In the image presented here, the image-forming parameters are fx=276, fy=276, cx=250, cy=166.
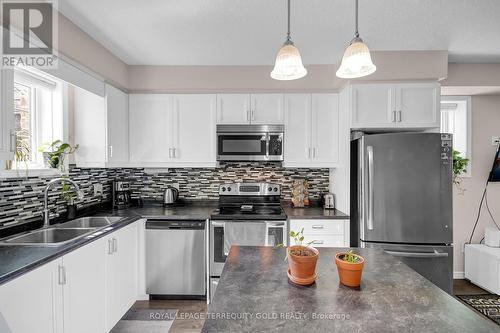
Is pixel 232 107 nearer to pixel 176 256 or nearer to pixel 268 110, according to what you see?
pixel 268 110

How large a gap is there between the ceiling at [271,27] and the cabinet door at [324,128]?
44 centimetres

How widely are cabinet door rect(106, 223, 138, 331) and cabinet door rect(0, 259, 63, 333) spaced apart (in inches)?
23.7

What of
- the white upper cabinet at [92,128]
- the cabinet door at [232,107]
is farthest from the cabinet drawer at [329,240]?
the white upper cabinet at [92,128]

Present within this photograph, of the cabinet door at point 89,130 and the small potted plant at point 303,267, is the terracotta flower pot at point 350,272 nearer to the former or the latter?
the small potted plant at point 303,267

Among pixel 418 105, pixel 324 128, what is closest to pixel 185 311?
pixel 324 128

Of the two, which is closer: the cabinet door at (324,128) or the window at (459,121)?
the cabinet door at (324,128)

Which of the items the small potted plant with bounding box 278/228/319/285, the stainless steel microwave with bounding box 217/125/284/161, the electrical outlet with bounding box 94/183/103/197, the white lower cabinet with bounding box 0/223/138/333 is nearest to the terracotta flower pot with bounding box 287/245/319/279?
the small potted plant with bounding box 278/228/319/285

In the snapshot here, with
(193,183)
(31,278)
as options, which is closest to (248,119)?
(193,183)

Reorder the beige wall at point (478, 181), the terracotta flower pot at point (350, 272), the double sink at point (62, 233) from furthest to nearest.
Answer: the beige wall at point (478, 181) → the double sink at point (62, 233) → the terracotta flower pot at point (350, 272)

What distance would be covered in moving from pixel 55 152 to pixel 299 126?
230 cm

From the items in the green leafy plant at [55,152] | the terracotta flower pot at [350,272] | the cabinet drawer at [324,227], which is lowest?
the cabinet drawer at [324,227]

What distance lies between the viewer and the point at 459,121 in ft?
11.1

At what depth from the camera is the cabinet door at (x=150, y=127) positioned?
120 inches

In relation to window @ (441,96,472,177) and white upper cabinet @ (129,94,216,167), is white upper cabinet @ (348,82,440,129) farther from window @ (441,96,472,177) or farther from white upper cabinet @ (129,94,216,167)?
white upper cabinet @ (129,94,216,167)
